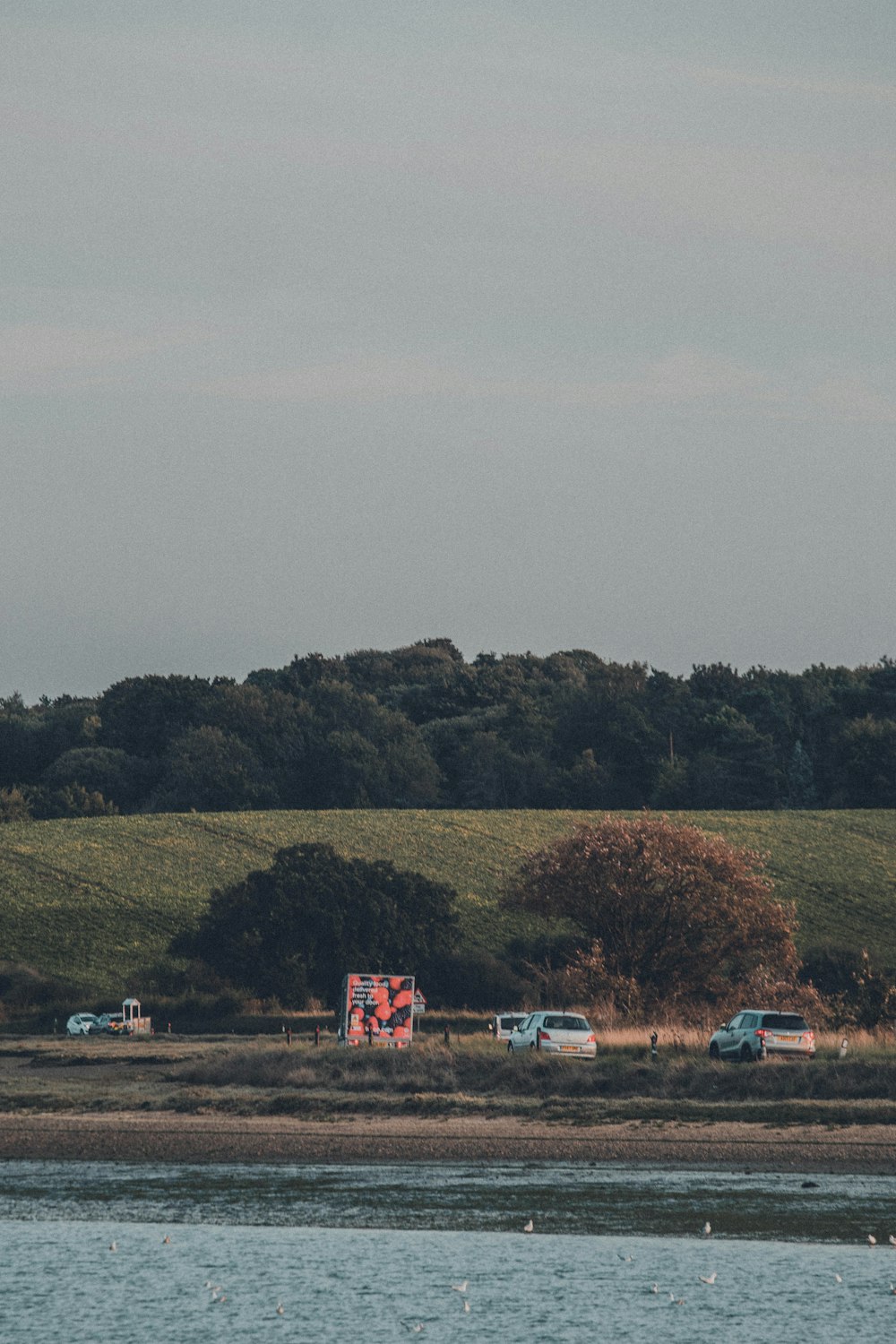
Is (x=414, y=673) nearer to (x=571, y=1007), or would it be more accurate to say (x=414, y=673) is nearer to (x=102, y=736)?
(x=102, y=736)

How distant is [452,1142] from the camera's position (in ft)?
98.6

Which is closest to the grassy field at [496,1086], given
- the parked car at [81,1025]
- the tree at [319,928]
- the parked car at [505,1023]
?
the parked car at [505,1023]

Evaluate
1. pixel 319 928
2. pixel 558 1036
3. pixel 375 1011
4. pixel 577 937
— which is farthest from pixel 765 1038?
pixel 319 928

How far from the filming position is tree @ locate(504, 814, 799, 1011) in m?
59.1

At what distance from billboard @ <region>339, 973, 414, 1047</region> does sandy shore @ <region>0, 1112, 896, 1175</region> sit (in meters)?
14.5

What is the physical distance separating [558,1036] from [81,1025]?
88.4 feet

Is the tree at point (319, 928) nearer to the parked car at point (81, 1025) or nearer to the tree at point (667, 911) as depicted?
the parked car at point (81, 1025)

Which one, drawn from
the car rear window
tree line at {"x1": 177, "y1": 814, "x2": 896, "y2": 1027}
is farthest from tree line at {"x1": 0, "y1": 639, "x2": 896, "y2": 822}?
the car rear window

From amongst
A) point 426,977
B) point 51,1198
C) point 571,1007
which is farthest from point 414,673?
point 51,1198

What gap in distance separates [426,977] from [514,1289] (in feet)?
184

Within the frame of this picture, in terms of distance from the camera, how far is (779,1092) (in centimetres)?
3531

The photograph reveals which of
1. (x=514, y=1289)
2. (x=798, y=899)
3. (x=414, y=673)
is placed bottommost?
(x=514, y=1289)

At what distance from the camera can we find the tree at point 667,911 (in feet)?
194

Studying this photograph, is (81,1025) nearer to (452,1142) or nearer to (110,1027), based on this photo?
(110,1027)
